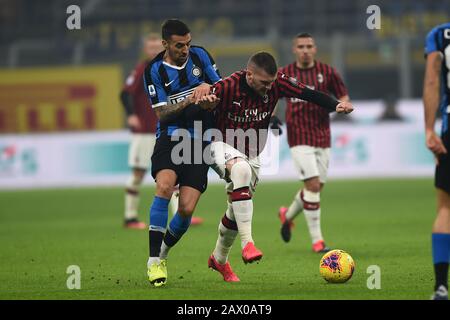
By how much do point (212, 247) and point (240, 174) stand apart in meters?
3.34

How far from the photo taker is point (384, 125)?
795 inches

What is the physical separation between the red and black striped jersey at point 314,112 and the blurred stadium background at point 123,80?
8.98ft

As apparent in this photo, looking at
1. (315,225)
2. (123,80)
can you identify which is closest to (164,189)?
(315,225)

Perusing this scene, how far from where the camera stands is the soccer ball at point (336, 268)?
7582 mm

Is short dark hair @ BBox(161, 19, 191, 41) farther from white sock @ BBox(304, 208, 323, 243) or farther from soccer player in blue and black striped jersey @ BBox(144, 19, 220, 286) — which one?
white sock @ BBox(304, 208, 323, 243)

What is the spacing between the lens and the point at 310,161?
10453 millimetres

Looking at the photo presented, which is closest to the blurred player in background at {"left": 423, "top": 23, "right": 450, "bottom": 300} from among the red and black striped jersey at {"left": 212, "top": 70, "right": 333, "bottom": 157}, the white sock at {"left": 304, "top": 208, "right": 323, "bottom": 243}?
the red and black striped jersey at {"left": 212, "top": 70, "right": 333, "bottom": 157}

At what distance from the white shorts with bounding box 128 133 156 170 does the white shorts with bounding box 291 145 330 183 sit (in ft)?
11.6

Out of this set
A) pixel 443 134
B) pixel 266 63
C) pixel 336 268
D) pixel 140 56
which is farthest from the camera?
pixel 140 56

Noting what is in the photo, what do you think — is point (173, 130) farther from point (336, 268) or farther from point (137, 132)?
point (137, 132)

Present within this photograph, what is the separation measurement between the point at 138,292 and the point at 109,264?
219 centimetres

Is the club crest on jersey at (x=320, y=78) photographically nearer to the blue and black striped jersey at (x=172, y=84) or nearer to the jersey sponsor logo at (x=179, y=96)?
the blue and black striped jersey at (x=172, y=84)

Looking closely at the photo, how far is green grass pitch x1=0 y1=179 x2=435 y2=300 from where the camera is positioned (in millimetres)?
7297

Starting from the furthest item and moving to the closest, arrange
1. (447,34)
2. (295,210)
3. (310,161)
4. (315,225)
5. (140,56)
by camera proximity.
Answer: (140,56) < (295,210) < (310,161) < (315,225) < (447,34)
